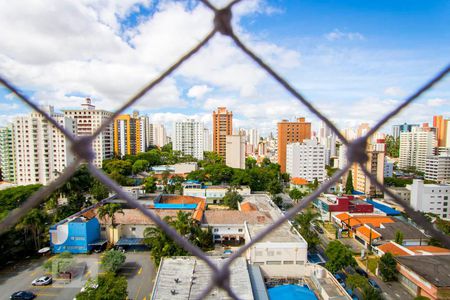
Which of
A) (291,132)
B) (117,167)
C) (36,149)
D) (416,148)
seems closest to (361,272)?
(36,149)

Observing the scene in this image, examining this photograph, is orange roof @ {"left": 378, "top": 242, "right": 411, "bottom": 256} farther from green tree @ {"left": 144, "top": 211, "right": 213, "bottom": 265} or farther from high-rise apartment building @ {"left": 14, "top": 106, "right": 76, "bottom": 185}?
high-rise apartment building @ {"left": 14, "top": 106, "right": 76, "bottom": 185}

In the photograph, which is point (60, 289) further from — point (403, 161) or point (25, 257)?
point (403, 161)

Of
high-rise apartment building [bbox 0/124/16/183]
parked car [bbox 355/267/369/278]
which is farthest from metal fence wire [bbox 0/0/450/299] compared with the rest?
high-rise apartment building [bbox 0/124/16/183]

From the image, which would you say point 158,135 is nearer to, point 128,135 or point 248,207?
point 128,135

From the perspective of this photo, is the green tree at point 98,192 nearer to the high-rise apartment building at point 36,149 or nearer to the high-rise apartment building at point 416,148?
the high-rise apartment building at point 36,149

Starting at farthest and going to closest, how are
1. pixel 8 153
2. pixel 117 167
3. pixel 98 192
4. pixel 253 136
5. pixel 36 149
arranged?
pixel 253 136 → pixel 117 167 → pixel 8 153 → pixel 36 149 → pixel 98 192

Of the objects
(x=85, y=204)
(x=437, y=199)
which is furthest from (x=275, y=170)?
(x=85, y=204)
